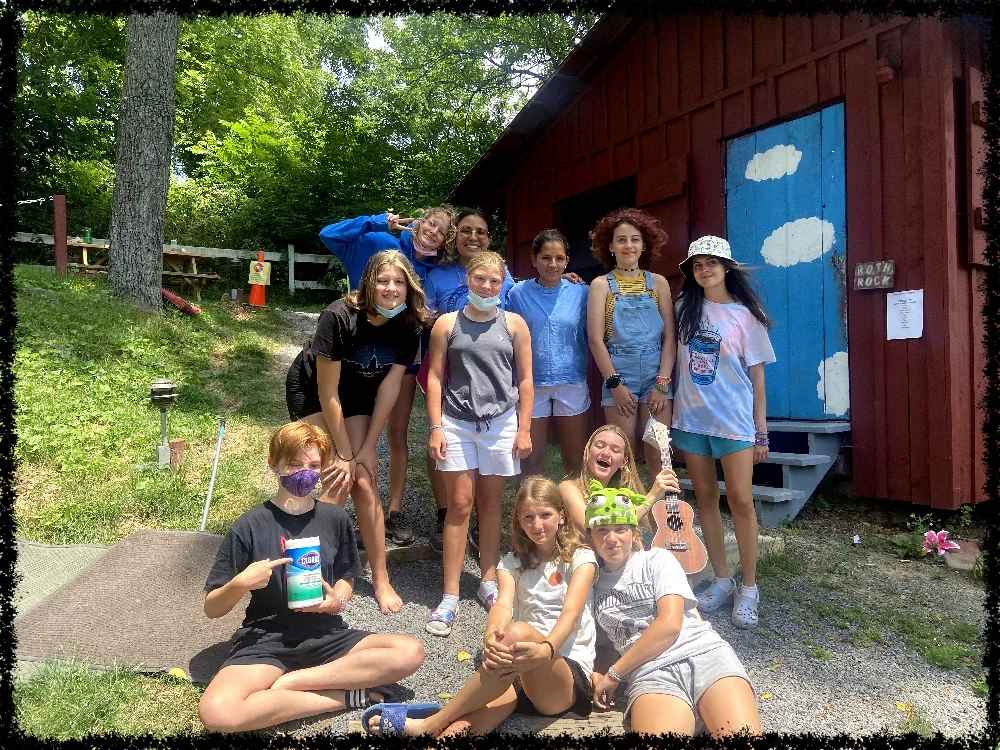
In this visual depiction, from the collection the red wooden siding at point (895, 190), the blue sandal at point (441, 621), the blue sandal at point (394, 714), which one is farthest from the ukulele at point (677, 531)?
the red wooden siding at point (895, 190)

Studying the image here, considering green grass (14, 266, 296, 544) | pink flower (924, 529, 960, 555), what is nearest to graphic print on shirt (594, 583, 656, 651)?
green grass (14, 266, 296, 544)

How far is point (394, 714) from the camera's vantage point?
2.45 m

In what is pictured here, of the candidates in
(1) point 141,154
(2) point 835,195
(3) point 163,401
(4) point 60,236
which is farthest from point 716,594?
(4) point 60,236

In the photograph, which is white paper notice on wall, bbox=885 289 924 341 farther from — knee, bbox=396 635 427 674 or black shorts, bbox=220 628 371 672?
black shorts, bbox=220 628 371 672

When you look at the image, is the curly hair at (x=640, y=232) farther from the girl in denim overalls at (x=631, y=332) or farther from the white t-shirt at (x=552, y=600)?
the white t-shirt at (x=552, y=600)

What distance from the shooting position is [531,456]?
397cm

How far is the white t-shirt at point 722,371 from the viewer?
11.4 ft

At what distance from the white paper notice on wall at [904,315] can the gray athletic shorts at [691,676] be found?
3.60 meters

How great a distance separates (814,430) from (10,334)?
5.24 m

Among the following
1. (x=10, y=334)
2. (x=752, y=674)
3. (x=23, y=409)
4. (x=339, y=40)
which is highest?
(x=339, y=40)

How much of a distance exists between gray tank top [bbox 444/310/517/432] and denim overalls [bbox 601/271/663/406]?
0.76m

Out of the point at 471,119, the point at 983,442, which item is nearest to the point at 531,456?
the point at 983,442

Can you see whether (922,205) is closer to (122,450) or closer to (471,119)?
(122,450)

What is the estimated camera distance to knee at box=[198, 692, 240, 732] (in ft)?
7.59
